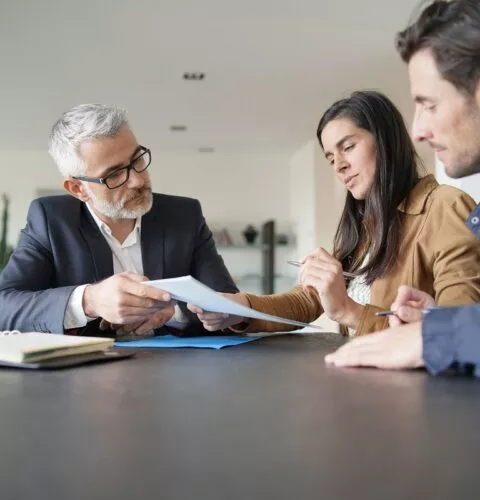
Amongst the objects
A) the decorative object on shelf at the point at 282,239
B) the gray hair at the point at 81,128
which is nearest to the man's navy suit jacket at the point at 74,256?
the gray hair at the point at 81,128

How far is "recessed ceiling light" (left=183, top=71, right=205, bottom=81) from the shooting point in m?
4.26

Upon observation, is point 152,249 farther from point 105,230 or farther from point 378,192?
point 378,192

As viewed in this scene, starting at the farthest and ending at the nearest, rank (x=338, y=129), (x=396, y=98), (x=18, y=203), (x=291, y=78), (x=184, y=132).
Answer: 1. (x=18, y=203)
2. (x=184, y=132)
3. (x=396, y=98)
4. (x=291, y=78)
5. (x=338, y=129)

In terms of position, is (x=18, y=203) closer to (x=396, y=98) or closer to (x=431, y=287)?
(x=396, y=98)

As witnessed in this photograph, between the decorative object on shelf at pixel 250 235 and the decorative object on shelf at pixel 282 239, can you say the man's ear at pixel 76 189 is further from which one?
the decorative object on shelf at pixel 282 239

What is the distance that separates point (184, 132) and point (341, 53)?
256cm

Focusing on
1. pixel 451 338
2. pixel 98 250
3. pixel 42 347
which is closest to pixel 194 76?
pixel 98 250

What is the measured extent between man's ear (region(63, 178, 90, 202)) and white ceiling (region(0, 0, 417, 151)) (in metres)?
1.29

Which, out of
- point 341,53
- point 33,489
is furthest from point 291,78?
point 33,489

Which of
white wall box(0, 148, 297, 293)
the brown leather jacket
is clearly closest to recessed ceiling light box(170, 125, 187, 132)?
white wall box(0, 148, 297, 293)

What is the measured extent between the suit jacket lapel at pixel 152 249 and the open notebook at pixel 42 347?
0.62m

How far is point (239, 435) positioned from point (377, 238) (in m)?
1.11

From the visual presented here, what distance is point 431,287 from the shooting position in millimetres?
1437

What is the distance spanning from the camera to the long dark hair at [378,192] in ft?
4.97
